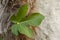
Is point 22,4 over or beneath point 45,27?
over

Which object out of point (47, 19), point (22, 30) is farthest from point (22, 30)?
point (47, 19)

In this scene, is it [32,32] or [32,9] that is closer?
[32,32]

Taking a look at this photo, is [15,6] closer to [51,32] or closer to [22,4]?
A: [22,4]

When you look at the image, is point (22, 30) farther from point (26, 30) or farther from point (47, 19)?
point (47, 19)

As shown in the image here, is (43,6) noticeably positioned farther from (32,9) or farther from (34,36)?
(34,36)

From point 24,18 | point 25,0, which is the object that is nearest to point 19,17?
point 24,18
